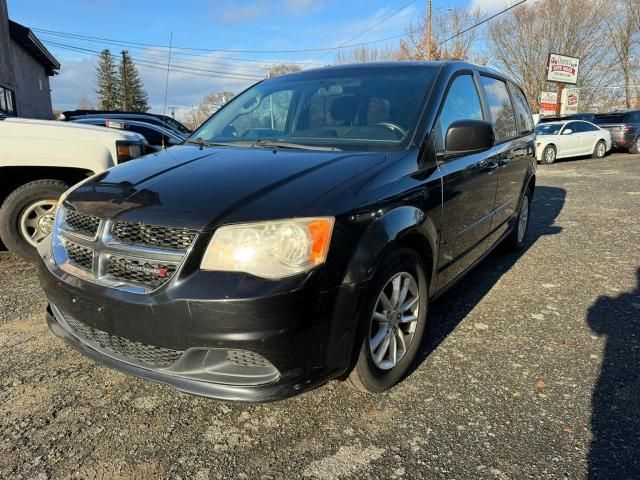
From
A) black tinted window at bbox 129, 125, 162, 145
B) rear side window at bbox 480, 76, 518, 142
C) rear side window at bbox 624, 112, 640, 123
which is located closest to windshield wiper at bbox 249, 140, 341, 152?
rear side window at bbox 480, 76, 518, 142

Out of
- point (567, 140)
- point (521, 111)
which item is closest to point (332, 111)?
point (521, 111)

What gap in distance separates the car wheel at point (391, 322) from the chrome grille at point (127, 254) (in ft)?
2.90

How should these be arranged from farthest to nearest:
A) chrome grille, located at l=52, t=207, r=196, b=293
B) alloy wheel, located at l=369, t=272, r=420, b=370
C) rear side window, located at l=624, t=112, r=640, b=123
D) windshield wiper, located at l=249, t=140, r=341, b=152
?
rear side window, located at l=624, t=112, r=640, b=123 → windshield wiper, located at l=249, t=140, r=341, b=152 → alloy wheel, located at l=369, t=272, r=420, b=370 → chrome grille, located at l=52, t=207, r=196, b=293

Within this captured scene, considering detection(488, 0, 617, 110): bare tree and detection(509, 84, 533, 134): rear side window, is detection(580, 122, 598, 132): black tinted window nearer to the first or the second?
detection(509, 84, 533, 134): rear side window

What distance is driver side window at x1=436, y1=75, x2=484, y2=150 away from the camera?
3.09 meters

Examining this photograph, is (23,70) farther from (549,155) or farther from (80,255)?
(80,255)

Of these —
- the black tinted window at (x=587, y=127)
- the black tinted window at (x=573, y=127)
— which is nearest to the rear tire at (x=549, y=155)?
the black tinted window at (x=573, y=127)

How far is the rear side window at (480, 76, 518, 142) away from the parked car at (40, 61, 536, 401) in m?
0.92

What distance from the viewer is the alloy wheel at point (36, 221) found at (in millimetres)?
4402

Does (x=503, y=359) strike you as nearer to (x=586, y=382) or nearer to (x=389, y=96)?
(x=586, y=382)

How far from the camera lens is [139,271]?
6.98 feet

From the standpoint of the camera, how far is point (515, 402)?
2590 millimetres

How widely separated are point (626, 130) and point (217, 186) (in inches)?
831

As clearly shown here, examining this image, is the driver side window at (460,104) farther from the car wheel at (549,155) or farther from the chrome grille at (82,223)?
the car wheel at (549,155)
